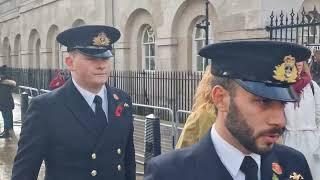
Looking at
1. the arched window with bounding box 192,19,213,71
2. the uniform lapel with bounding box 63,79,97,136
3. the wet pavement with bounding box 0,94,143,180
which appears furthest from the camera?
the arched window with bounding box 192,19,213,71

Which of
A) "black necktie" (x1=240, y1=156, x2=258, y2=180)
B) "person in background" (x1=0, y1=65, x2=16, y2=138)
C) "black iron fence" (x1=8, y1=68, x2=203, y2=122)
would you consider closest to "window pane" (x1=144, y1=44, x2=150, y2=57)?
"black iron fence" (x1=8, y1=68, x2=203, y2=122)

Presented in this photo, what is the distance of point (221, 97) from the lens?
6.72ft

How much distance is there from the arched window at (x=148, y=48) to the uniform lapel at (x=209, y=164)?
1524 centimetres

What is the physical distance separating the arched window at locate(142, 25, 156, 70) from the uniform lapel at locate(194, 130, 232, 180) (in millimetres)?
15237

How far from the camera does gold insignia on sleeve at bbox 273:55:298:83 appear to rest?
6.57 feet

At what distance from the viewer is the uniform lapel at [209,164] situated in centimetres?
197

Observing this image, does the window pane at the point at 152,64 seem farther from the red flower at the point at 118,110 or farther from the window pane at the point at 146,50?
the red flower at the point at 118,110

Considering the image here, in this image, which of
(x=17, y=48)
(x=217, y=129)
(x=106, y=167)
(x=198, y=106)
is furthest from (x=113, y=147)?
(x=17, y=48)

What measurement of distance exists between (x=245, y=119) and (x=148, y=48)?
15951 millimetres

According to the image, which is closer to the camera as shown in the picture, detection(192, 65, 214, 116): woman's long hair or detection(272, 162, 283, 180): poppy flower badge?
detection(272, 162, 283, 180): poppy flower badge

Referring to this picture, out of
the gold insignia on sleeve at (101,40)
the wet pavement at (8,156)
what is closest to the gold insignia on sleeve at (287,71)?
the gold insignia on sleeve at (101,40)

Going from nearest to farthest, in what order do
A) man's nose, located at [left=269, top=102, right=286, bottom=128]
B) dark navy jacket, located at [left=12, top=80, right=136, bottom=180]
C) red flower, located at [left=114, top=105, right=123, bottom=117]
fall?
1. man's nose, located at [left=269, top=102, right=286, bottom=128]
2. dark navy jacket, located at [left=12, top=80, right=136, bottom=180]
3. red flower, located at [left=114, top=105, right=123, bottom=117]

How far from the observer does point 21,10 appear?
31.3 meters

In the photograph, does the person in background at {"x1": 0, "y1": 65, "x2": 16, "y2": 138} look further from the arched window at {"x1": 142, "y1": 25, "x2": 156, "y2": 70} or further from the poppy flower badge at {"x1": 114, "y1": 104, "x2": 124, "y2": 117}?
the poppy flower badge at {"x1": 114, "y1": 104, "x2": 124, "y2": 117}
